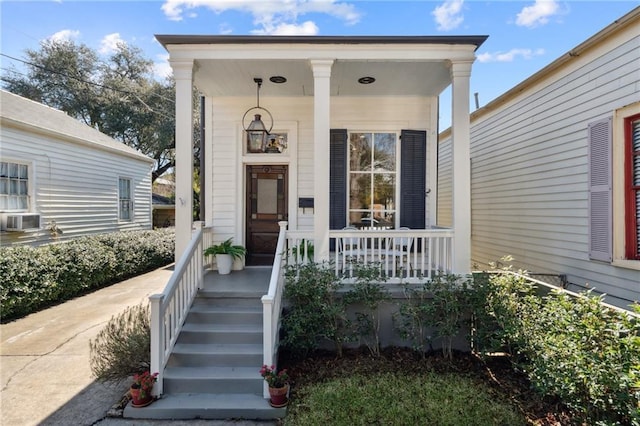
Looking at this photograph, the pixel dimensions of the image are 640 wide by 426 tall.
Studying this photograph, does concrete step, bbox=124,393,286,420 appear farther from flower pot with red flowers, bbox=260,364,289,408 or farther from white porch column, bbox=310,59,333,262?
white porch column, bbox=310,59,333,262

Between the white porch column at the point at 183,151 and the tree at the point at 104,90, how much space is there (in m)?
16.5

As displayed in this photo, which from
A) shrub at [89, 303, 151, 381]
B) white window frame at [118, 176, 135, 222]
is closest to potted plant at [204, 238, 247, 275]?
shrub at [89, 303, 151, 381]

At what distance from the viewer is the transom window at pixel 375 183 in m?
5.88

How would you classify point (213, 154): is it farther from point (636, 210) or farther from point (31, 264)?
point (636, 210)

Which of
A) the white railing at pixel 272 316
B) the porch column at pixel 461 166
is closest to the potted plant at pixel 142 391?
the white railing at pixel 272 316

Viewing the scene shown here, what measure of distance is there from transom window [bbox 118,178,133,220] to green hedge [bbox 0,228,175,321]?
190 cm

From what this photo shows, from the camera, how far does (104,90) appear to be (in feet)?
62.0

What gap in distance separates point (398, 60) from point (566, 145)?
3065 mm

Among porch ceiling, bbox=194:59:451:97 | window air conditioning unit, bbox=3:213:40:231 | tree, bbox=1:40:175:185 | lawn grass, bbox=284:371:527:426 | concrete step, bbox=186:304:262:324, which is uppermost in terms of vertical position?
tree, bbox=1:40:175:185

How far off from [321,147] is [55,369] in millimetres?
4138

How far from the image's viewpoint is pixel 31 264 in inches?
231

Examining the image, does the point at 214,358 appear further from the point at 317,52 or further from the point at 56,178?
the point at 56,178

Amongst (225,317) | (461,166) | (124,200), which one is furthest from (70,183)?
(461,166)

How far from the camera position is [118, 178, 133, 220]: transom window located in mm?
11016
